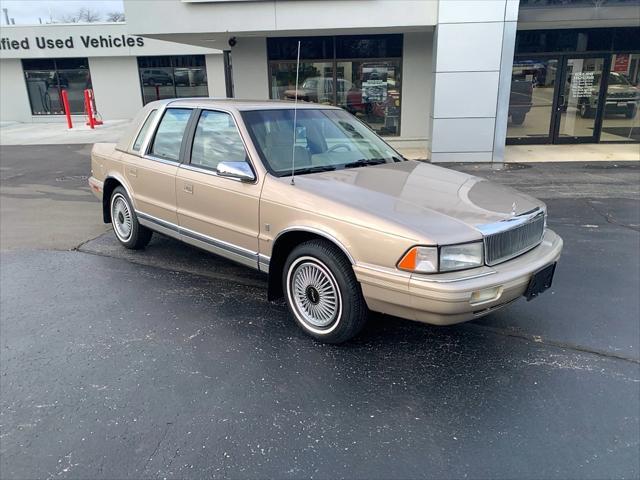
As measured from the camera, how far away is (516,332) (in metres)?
3.87

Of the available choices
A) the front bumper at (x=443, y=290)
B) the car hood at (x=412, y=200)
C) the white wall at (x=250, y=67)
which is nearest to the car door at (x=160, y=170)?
the car hood at (x=412, y=200)

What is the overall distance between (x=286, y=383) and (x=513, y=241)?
181 cm

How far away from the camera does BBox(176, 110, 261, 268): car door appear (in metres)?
4.04

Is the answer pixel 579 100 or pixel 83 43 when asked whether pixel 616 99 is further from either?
pixel 83 43

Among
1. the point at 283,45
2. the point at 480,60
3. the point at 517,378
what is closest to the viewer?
the point at 517,378

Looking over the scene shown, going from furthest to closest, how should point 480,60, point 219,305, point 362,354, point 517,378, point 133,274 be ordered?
point 480,60 < point 133,274 < point 219,305 < point 362,354 < point 517,378

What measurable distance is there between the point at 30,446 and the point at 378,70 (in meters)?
12.8

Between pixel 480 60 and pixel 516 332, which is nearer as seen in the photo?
pixel 516 332

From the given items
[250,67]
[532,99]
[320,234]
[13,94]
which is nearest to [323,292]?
[320,234]

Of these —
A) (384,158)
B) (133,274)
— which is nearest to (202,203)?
(133,274)

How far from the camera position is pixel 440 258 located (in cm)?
303

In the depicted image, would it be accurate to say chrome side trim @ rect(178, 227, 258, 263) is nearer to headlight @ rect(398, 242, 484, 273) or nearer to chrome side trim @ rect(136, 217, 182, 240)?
chrome side trim @ rect(136, 217, 182, 240)

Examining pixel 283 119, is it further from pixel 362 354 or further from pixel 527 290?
pixel 527 290

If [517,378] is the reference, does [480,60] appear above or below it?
above
